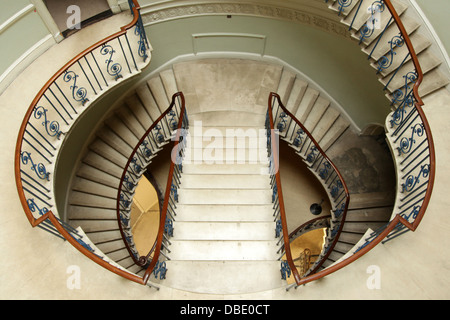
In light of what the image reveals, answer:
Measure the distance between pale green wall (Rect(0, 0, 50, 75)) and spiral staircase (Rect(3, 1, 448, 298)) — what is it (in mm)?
2674

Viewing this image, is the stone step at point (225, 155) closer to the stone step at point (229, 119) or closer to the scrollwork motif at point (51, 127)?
the stone step at point (229, 119)

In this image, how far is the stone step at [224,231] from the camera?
5965mm

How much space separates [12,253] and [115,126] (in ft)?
15.5

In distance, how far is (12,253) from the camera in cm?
448

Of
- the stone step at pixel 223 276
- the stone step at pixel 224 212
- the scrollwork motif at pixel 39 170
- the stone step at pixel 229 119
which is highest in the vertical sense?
the stone step at pixel 229 119

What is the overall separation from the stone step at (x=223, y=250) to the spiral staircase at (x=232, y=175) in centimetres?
2

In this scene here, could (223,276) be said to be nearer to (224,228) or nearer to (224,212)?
(224,228)

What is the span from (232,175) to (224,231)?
1381 millimetres

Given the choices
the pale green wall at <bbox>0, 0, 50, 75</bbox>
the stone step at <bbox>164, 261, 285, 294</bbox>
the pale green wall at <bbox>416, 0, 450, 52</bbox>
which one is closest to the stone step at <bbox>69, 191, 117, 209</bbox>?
the pale green wall at <bbox>0, 0, 50, 75</bbox>

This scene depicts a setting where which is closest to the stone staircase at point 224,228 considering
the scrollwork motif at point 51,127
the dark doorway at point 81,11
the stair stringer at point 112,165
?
the stair stringer at point 112,165

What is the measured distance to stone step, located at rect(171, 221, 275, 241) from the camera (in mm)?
5965

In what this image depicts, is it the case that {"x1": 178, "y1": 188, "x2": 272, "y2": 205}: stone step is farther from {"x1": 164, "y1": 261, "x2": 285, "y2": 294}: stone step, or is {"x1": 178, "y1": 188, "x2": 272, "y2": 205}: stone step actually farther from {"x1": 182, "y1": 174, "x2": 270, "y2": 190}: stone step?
{"x1": 164, "y1": 261, "x2": 285, "y2": 294}: stone step

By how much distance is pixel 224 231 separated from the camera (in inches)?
237

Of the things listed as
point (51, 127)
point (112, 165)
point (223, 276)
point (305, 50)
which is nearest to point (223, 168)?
point (223, 276)
